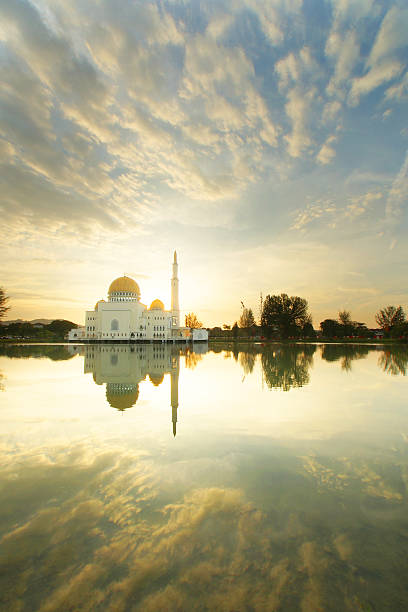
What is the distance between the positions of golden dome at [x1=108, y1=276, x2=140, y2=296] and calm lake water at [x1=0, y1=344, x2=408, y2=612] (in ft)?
273

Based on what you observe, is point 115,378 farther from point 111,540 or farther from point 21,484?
point 111,540

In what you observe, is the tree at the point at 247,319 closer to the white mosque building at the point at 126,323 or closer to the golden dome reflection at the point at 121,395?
the white mosque building at the point at 126,323

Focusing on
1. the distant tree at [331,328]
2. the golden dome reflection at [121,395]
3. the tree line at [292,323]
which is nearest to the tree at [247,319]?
the tree line at [292,323]

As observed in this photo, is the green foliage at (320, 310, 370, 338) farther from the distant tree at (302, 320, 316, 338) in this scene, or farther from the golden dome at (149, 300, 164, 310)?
the golden dome at (149, 300, 164, 310)

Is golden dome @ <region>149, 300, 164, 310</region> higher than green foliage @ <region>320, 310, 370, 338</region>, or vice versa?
golden dome @ <region>149, 300, 164, 310</region>

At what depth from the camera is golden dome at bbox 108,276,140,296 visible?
292ft

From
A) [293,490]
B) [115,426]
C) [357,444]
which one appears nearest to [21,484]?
[115,426]

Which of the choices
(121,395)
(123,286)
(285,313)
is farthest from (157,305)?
(121,395)

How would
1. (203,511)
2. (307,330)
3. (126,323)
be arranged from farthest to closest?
(307,330) < (126,323) < (203,511)

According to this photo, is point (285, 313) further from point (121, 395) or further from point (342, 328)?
point (121, 395)

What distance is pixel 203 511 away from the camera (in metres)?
3.74

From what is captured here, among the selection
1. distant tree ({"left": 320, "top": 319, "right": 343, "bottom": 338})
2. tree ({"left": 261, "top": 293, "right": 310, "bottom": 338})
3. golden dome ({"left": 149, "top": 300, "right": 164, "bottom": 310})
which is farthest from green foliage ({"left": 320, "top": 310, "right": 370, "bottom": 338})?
golden dome ({"left": 149, "top": 300, "right": 164, "bottom": 310})

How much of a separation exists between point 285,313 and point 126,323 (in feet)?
155

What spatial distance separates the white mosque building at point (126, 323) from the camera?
279 ft
